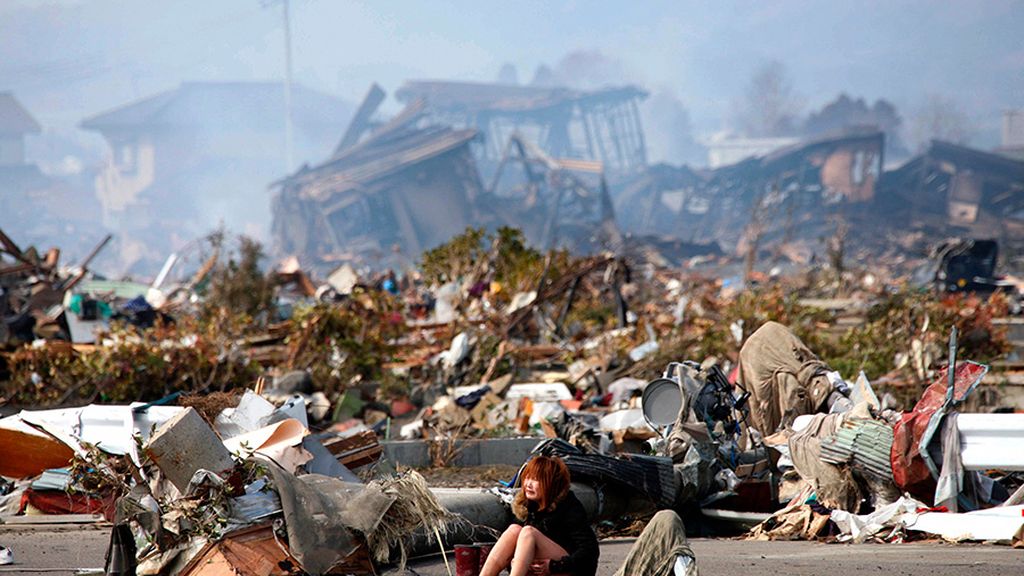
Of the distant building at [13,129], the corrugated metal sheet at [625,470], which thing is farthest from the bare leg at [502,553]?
the distant building at [13,129]

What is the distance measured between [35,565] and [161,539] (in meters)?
1.25

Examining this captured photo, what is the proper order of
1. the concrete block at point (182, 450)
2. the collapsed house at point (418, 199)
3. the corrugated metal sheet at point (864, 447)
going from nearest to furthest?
the concrete block at point (182, 450)
the corrugated metal sheet at point (864, 447)
the collapsed house at point (418, 199)

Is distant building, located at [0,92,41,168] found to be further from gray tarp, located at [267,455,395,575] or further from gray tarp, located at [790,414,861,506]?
gray tarp, located at [267,455,395,575]

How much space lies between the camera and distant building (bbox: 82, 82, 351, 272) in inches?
5157

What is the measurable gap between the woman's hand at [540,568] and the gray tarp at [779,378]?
432 centimetres

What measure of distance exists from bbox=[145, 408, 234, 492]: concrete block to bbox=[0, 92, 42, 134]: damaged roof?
127 m

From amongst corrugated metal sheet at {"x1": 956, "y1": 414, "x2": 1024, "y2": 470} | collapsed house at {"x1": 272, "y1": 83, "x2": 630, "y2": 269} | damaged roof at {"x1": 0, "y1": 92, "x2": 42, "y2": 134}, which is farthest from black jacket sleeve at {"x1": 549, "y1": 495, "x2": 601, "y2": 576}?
damaged roof at {"x1": 0, "y1": 92, "x2": 42, "y2": 134}

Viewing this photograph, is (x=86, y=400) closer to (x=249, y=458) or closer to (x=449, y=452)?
(x=449, y=452)

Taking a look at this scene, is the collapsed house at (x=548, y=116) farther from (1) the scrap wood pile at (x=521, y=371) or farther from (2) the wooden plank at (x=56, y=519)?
(2) the wooden plank at (x=56, y=519)

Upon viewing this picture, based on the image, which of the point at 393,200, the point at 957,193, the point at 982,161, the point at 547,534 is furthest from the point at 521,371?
the point at 393,200

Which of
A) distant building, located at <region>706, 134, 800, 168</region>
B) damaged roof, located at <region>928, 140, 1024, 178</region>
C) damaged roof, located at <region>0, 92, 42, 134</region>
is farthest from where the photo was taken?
distant building, located at <region>706, 134, 800, 168</region>

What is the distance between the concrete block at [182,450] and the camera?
17.8 ft

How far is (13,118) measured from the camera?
410ft

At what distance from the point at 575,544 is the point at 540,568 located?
189 mm
